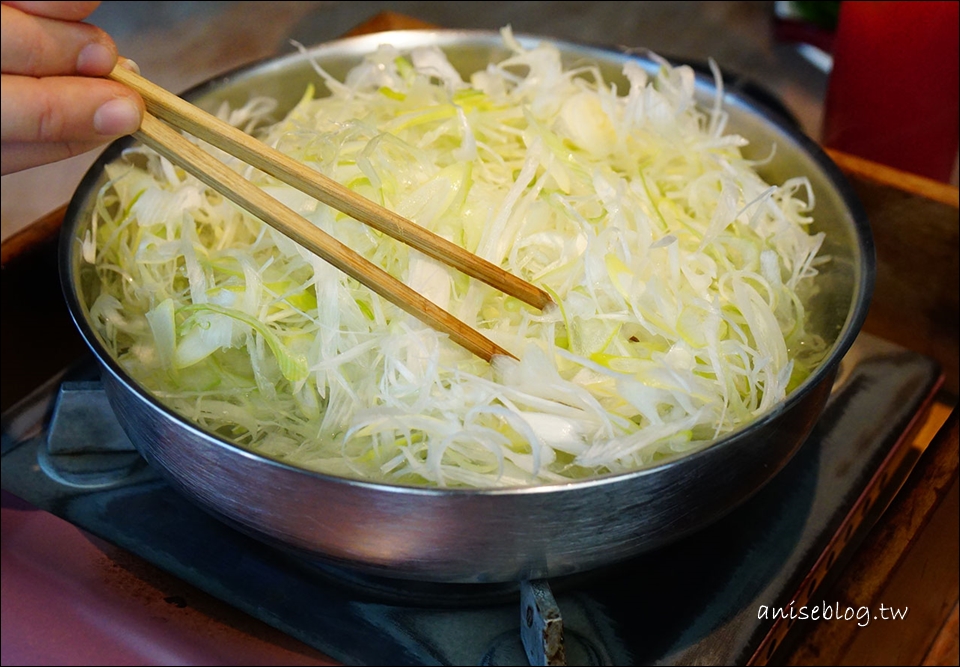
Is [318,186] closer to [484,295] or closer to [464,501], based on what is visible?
[484,295]

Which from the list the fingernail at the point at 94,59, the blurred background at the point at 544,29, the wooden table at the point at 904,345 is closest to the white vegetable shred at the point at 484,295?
the wooden table at the point at 904,345

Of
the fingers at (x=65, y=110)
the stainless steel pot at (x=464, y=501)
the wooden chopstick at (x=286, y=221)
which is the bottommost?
the stainless steel pot at (x=464, y=501)

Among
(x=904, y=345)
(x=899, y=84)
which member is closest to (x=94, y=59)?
(x=904, y=345)

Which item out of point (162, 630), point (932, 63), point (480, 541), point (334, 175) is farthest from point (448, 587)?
point (932, 63)

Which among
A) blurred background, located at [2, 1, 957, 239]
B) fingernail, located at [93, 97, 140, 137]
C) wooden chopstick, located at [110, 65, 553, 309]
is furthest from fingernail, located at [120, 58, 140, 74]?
blurred background, located at [2, 1, 957, 239]

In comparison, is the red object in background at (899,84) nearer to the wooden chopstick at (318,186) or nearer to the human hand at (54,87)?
the wooden chopstick at (318,186)

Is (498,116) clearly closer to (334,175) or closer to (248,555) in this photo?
(334,175)
